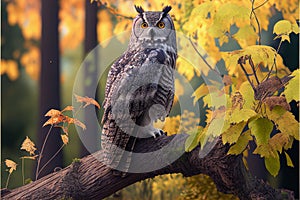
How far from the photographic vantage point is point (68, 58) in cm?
851

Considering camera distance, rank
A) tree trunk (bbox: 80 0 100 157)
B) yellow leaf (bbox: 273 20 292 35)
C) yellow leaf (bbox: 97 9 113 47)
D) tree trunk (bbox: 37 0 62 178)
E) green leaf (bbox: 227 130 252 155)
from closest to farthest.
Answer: green leaf (bbox: 227 130 252 155) → yellow leaf (bbox: 273 20 292 35) → tree trunk (bbox: 37 0 62 178) → tree trunk (bbox: 80 0 100 157) → yellow leaf (bbox: 97 9 113 47)

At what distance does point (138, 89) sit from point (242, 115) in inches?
26.1

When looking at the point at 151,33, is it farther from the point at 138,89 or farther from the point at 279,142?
the point at 279,142

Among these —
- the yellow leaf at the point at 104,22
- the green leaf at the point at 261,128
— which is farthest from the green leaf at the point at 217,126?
the yellow leaf at the point at 104,22

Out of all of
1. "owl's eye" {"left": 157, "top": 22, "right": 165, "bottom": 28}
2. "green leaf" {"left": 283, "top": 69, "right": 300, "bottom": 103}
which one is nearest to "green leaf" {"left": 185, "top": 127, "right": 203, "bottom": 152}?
"green leaf" {"left": 283, "top": 69, "right": 300, "bottom": 103}

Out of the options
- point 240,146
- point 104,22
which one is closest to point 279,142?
point 240,146

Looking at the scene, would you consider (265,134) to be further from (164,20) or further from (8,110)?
(8,110)

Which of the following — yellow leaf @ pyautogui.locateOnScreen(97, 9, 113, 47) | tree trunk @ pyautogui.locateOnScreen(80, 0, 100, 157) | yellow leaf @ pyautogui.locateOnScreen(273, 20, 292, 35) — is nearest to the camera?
yellow leaf @ pyautogui.locateOnScreen(273, 20, 292, 35)

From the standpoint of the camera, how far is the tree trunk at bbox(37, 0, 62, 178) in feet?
16.6

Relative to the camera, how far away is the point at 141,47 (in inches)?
127

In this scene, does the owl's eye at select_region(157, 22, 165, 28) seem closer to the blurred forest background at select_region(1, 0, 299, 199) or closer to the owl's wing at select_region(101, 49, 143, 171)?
the owl's wing at select_region(101, 49, 143, 171)

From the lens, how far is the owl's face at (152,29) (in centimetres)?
323

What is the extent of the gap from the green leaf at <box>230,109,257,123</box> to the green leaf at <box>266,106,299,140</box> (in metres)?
0.21

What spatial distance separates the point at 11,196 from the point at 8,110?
10.6 feet
